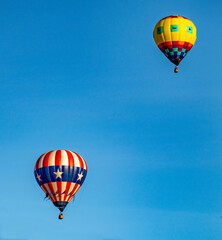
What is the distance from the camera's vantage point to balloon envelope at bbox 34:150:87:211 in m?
85.7

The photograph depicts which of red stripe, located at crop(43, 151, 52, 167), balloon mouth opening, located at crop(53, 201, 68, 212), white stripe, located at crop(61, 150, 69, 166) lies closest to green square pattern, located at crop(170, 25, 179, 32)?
white stripe, located at crop(61, 150, 69, 166)

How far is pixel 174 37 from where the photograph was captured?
90.2m

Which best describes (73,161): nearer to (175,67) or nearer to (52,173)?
(52,173)

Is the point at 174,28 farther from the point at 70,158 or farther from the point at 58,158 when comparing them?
the point at 58,158

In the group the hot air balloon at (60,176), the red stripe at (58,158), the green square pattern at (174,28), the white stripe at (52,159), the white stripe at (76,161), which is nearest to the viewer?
the hot air balloon at (60,176)

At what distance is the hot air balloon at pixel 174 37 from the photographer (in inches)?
3558

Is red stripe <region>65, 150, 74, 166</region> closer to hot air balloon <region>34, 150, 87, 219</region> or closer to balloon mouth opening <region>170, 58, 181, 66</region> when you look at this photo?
hot air balloon <region>34, 150, 87, 219</region>

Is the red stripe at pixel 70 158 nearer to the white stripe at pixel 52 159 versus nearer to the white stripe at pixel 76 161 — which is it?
the white stripe at pixel 76 161

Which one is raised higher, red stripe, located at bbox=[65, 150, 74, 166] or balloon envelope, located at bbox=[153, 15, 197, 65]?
balloon envelope, located at bbox=[153, 15, 197, 65]

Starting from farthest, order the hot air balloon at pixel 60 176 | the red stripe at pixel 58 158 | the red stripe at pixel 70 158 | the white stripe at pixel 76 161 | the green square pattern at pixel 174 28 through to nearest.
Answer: the green square pattern at pixel 174 28 → the white stripe at pixel 76 161 → the red stripe at pixel 70 158 → the red stripe at pixel 58 158 → the hot air balloon at pixel 60 176

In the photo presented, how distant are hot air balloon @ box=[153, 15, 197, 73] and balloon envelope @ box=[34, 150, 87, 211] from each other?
15332mm

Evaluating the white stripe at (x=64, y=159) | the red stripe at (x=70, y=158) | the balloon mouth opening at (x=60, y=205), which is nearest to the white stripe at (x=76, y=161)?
the red stripe at (x=70, y=158)

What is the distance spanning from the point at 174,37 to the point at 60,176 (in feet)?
64.9

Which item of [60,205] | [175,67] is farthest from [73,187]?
[175,67]
